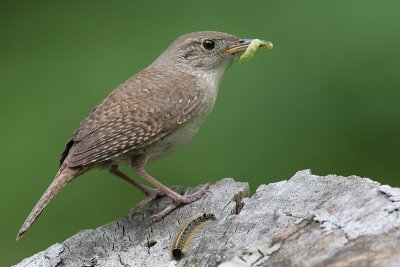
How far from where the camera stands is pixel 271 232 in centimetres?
404

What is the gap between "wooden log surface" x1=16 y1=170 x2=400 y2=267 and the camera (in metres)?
3.73

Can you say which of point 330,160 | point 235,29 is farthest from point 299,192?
point 235,29

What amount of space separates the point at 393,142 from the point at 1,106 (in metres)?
3.10

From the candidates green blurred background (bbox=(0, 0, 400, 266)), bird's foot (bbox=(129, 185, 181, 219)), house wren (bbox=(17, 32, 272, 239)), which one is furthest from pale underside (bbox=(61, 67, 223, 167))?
green blurred background (bbox=(0, 0, 400, 266))

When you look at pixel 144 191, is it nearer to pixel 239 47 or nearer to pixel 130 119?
pixel 130 119

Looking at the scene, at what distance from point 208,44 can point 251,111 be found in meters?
0.87

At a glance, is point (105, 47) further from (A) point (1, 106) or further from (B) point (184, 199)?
(B) point (184, 199)

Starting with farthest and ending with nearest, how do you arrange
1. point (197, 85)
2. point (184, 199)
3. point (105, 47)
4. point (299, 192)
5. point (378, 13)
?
1. point (105, 47)
2. point (378, 13)
3. point (197, 85)
4. point (184, 199)
5. point (299, 192)

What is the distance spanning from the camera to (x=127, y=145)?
502cm

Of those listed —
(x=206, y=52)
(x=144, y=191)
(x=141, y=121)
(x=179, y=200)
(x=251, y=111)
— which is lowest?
(x=144, y=191)

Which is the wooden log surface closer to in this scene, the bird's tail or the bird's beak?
the bird's tail

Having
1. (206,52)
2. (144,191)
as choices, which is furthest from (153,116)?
(206,52)

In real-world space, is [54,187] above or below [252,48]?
below

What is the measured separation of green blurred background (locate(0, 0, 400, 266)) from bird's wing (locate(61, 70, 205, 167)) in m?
1.15
